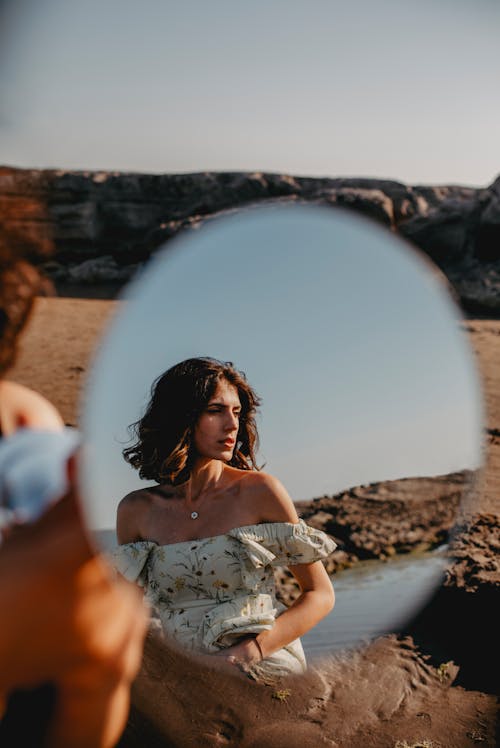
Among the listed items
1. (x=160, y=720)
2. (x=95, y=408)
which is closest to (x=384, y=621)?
(x=160, y=720)

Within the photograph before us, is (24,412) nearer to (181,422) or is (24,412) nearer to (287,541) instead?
(181,422)

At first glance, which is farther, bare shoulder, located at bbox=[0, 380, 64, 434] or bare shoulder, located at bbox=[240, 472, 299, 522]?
bare shoulder, located at bbox=[240, 472, 299, 522]

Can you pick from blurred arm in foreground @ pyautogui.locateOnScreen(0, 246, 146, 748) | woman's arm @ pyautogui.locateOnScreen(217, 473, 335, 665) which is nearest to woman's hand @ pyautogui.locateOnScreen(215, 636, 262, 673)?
woman's arm @ pyautogui.locateOnScreen(217, 473, 335, 665)

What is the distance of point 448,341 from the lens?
4.46ft

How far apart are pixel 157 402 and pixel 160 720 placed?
0.78 metres

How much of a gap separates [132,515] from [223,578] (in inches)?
8.7

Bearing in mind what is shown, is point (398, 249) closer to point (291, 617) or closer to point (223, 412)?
point (223, 412)

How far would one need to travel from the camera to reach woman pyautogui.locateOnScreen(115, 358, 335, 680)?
1345mm

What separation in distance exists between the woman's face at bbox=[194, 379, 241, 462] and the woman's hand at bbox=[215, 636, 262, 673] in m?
0.36

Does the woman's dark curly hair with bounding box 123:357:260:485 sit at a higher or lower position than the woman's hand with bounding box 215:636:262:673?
higher

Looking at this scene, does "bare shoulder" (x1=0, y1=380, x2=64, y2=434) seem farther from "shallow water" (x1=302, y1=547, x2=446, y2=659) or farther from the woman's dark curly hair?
"shallow water" (x1=302, y1=547, x2=446, y2=659)

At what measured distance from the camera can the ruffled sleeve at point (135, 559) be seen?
1.41 metres

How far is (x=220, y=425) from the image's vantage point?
1.40m

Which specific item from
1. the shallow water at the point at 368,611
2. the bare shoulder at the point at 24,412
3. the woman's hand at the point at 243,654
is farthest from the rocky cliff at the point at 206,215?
the bare shoulder at the point at 24,412
